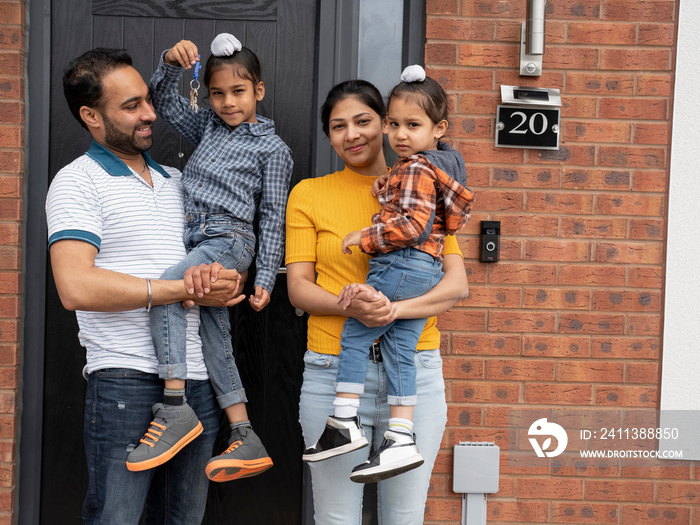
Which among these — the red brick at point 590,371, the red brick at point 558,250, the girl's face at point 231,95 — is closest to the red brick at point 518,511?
the red brick at point 590,371

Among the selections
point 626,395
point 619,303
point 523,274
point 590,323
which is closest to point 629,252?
point 619,303

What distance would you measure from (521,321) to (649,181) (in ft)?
2.61

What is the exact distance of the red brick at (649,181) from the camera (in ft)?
8.62

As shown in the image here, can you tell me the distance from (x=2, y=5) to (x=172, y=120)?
0.96m

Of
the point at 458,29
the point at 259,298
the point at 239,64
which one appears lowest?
the point at 259,298

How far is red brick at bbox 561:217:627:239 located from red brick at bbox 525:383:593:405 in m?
0.64

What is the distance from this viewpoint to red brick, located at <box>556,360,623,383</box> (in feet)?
8.66

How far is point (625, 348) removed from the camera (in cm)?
264

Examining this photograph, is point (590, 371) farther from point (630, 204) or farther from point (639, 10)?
point (639, 10)

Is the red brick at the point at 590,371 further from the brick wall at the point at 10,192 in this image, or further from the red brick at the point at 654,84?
the brick wall at the point at 10,192

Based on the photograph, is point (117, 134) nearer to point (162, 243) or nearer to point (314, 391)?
point (162, 243)

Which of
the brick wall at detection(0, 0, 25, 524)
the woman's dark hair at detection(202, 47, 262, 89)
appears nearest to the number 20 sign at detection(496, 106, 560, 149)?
the woman's dark hair at detection(202, 47, 262, 89)

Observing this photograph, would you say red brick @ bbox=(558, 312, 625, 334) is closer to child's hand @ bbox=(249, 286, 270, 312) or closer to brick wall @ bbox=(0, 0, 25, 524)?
child's hand @ bbox=(249, 286, 270, 312)

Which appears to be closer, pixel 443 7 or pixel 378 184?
pixel 378 184
